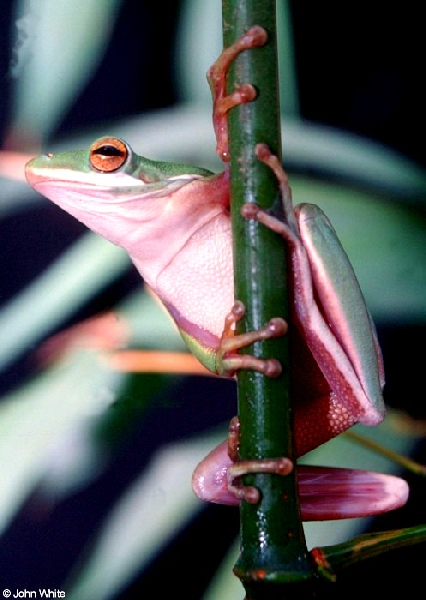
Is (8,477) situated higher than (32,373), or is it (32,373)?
(32,373)

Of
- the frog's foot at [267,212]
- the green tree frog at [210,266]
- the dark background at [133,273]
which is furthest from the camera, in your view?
the dark background at [133,273]

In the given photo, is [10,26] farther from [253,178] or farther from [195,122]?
[253,178]

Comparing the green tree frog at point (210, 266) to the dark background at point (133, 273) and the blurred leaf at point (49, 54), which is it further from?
the blurred leaf at point (49, 54)

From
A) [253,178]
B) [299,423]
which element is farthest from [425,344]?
[253,178]

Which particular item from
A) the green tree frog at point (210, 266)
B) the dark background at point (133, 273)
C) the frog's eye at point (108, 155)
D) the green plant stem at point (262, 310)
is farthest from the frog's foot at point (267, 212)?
the dark background at point (133, 273)

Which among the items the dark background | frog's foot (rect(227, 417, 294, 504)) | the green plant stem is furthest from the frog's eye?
the dark background

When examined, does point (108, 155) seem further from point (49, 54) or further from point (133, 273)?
point (49, 54)

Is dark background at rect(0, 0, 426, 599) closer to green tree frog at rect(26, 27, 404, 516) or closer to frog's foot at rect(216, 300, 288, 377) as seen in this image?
green tree frog at rect(26, 27, 404, 516)
